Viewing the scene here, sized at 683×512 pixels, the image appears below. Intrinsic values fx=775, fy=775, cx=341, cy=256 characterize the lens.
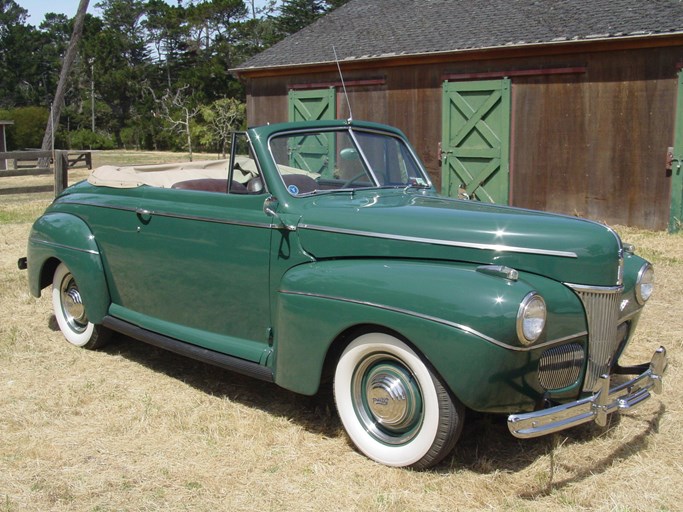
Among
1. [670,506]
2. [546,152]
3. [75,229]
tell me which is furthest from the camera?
[546,152]

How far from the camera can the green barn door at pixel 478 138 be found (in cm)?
1221

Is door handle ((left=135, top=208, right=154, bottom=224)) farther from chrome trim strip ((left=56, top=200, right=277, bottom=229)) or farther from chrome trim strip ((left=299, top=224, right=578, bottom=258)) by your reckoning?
chrome trim strip ((left=299, top=224, right=578, bottom=258))

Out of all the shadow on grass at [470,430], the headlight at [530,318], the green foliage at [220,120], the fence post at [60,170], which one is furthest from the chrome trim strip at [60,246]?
the green foliage at [220,120]

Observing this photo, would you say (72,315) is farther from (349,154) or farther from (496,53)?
(496,53)

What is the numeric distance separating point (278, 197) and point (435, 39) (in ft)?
31.4

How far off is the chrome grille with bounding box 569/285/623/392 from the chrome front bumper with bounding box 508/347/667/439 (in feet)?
0.38

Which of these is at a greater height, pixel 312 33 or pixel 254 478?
pixel 312 33

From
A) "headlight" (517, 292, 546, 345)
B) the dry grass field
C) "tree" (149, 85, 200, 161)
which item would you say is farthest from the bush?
"headlight" (517, 292, 546, 345)

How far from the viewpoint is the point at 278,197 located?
427cm

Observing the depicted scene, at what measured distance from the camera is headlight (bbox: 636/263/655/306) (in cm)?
409

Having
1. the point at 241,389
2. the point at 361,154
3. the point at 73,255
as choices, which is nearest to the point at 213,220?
the point at 361,154

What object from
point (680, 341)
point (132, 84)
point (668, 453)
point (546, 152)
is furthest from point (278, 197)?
point (132, 84)

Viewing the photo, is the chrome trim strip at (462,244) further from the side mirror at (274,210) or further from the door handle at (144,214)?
the door handle at (144,214)

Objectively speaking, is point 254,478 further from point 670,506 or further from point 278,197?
point 670,506
